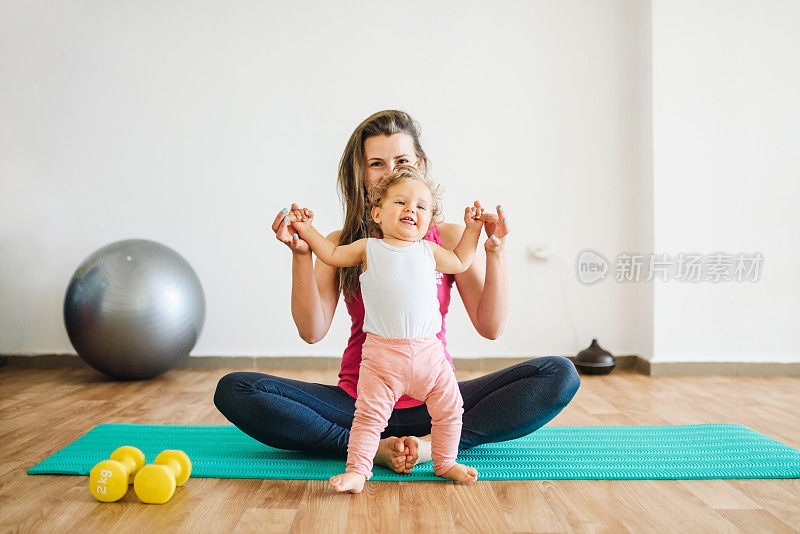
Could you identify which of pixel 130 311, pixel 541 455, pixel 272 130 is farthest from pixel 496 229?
pixel 272 130

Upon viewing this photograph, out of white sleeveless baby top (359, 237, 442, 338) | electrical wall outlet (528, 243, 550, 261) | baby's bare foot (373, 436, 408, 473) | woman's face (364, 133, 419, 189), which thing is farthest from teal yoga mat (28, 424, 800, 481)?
electrical wall outlet (528, 243, 550, 261)

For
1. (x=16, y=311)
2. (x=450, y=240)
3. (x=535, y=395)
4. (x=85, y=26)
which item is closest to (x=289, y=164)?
(x=85, y=26)

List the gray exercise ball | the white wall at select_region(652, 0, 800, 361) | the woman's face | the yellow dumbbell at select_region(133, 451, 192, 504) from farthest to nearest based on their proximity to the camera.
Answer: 1. the white wall at select_region(652, 0, 800, 361)
2. the gray exercise ball
3. the woman's face
4. the yellow dumbbell at select_region(133, 451, 192, 504)

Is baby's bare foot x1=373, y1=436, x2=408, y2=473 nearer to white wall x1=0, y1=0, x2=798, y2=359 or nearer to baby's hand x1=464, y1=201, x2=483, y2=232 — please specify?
baby's hand x1=464, y1=201, x2=483, y2=232

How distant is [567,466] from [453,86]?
2553 mm

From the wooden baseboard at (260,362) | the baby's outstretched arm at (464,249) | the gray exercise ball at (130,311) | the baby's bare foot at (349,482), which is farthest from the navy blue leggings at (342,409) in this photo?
the wooden baseboard at (260,362)

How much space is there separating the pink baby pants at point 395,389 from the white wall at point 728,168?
93.4 inches

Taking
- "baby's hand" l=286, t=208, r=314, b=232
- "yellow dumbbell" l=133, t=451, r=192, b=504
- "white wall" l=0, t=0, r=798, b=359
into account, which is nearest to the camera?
"yellow dumbbell" l=133, t=451, r=192, b=504

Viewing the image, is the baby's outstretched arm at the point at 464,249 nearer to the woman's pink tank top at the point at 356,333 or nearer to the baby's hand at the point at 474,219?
the baby's hand at the point at 474,219

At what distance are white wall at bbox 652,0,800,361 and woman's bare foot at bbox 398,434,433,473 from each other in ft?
7.41

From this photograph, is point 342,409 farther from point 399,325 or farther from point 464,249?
point 464,249

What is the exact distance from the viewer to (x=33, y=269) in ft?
12.6

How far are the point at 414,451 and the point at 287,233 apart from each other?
2.10ft

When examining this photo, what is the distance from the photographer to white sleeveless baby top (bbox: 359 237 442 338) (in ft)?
5.29
